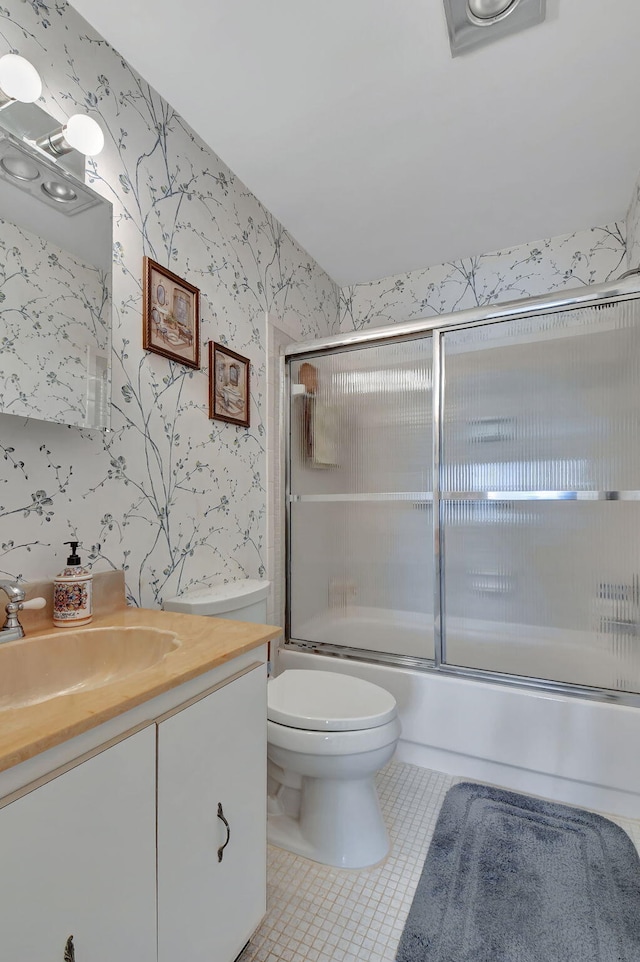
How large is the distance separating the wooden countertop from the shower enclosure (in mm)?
1018

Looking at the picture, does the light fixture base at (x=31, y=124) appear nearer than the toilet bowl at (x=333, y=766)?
Yes

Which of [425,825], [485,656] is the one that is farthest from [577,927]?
[485,656]

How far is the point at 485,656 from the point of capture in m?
1.79

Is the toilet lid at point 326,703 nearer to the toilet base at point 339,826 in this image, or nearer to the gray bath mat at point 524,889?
the toilet base at point 339,826

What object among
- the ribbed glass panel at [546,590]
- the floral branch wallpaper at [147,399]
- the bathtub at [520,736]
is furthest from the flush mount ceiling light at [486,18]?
the bathtub at [520,736]

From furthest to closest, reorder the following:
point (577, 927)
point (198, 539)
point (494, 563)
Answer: point (494, 563) < point (198, 539) < point (577, 927)

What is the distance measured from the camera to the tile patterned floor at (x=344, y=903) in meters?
1.08

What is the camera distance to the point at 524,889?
1245 millimetres

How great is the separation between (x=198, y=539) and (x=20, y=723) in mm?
1053

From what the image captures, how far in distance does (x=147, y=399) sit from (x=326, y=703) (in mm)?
1097

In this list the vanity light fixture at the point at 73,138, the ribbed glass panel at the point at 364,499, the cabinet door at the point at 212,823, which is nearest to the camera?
the cabinet door at the point at 212,823

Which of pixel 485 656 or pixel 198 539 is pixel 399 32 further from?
pixel 485 656

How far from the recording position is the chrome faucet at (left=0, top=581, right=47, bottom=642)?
96 cm

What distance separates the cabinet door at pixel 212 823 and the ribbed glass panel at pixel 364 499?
1.06m
